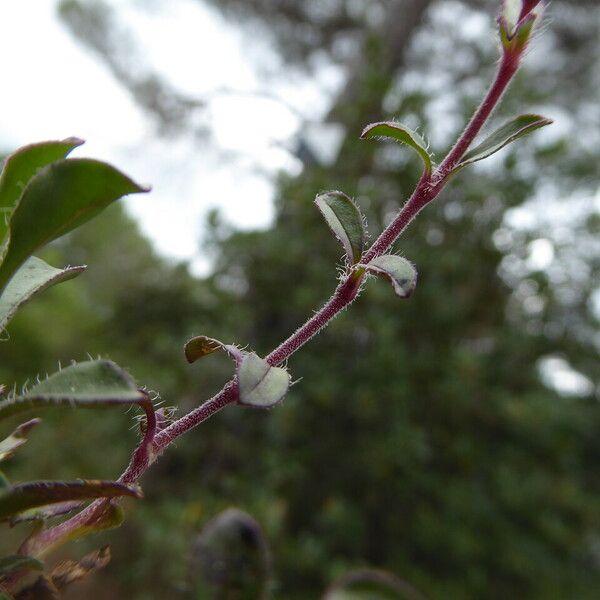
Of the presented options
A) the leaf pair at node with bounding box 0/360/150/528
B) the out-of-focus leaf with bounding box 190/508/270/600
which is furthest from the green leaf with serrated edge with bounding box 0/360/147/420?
the out-of-focus leaf with bounding box 190/508/270/600

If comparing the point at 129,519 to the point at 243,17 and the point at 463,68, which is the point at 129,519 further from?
the point at 243,17

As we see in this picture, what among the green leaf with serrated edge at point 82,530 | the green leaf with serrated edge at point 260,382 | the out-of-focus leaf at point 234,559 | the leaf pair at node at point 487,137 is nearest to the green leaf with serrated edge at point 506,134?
the leaf pair at node at point 487,137

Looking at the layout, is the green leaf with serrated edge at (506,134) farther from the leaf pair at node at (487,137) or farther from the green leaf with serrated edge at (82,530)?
the green leaf with serrated edge at (82,530)

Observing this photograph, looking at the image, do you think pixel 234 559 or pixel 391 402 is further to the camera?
pixel 391 402

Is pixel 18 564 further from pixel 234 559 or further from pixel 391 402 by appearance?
pixel 391 402

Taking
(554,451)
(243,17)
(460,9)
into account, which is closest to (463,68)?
(460,9)

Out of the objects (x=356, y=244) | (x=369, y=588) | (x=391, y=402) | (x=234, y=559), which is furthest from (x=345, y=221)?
(x=391, y=402)
